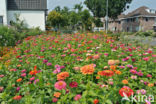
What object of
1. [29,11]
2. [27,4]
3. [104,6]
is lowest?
[29,11]

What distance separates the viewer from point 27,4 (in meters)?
20.0

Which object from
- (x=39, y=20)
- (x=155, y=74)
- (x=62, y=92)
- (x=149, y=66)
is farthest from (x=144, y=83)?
(x=39, y=20)

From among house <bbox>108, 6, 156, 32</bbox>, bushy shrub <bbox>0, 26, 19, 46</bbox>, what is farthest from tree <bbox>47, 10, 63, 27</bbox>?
bushy shrub <bbox>0, 26, 19, 46</bbox>

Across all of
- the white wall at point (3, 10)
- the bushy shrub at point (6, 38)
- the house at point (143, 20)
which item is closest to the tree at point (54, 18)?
the white wall at point (3, 10)

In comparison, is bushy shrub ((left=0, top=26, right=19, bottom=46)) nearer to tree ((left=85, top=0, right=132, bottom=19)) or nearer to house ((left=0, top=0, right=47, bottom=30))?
house ((left=0, top=0, right=47, bottom=30))

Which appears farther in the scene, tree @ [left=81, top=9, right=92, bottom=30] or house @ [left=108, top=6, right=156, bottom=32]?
house @ [left=108, top=6, right=156, bottom=32]

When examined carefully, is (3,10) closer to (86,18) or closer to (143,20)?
(86,18)

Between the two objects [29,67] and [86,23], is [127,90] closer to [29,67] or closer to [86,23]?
[29,67]

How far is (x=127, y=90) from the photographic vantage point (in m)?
1.22

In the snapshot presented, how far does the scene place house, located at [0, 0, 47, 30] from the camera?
63.5 ft

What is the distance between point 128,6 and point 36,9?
21503mm

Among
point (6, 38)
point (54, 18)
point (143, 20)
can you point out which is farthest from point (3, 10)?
point (143, 20)

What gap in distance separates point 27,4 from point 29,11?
41.9 inches

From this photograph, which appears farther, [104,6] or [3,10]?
[104,6]
